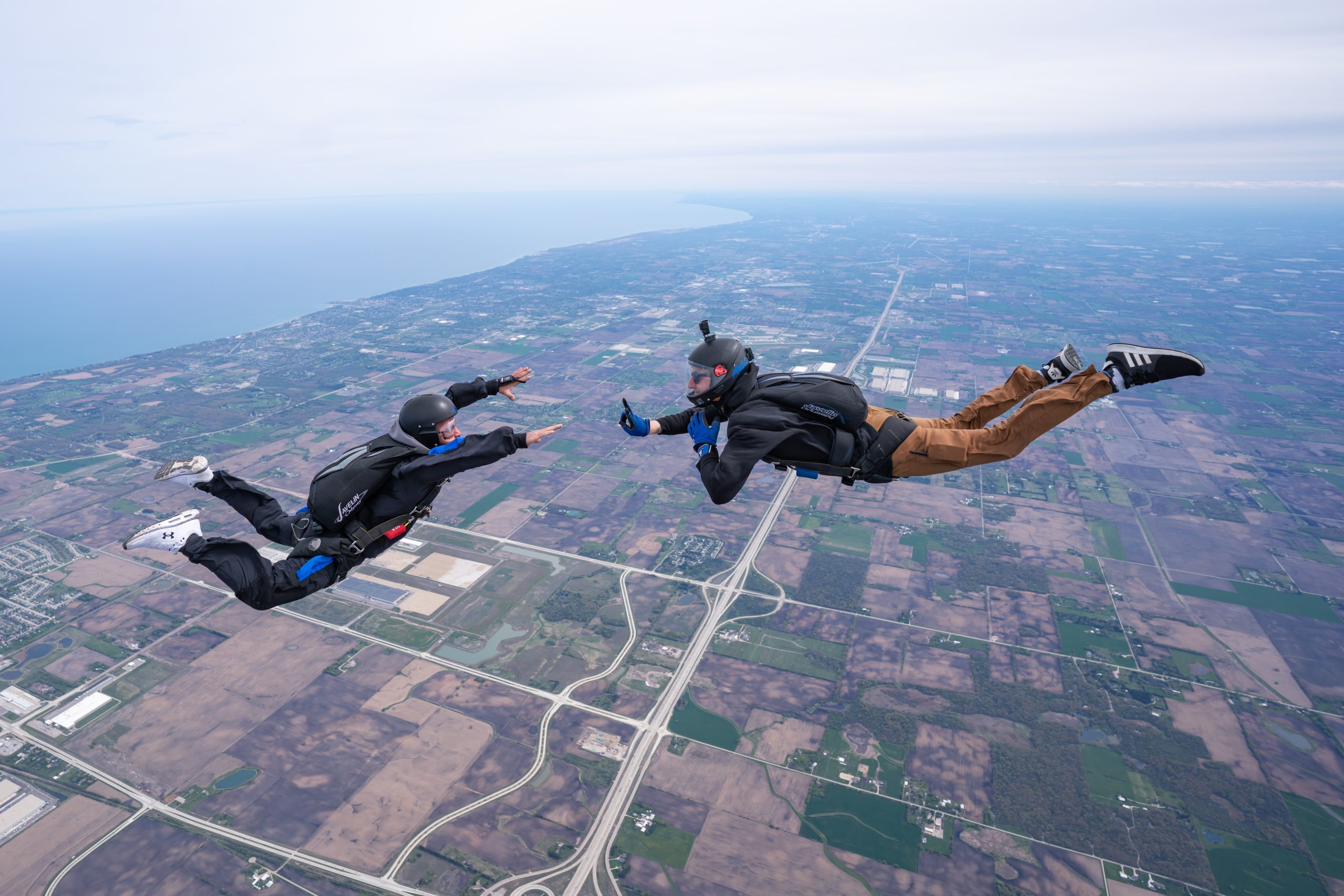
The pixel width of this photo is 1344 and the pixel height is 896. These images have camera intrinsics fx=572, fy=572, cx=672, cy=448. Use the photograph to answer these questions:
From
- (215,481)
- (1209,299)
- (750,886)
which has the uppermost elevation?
(215,481)

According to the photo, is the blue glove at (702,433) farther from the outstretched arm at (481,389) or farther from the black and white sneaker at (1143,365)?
the black and white sneaker at (1143,365)

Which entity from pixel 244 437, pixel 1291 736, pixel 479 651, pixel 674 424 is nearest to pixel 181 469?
pixel 674 424

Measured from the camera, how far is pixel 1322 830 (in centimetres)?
3275

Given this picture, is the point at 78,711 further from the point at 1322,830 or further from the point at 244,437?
the point at 1322,830

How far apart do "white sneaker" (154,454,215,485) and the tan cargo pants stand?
1050cm

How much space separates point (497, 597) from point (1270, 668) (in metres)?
60.3

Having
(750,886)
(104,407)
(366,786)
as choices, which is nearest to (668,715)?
(750,886)

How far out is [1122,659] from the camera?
43.7 m

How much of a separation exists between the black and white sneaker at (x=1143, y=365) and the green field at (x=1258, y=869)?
129ft

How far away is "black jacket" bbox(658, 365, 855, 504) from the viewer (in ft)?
25.2

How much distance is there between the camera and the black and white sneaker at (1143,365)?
7.74 meters

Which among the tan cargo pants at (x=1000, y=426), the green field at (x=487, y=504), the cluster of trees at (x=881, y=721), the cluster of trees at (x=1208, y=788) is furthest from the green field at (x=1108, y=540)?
the green field at (x=487, y=504)

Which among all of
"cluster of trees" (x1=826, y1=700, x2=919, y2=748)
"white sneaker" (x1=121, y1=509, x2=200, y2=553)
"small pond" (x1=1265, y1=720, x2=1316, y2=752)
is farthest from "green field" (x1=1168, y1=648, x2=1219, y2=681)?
"white sneaker" (x1=121, y1=509, x2=200, y2=553)

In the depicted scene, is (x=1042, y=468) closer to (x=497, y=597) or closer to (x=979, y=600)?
(x=979, y=600)
